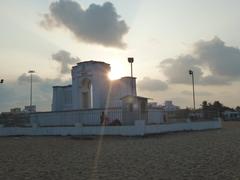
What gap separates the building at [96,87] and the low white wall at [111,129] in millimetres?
6983

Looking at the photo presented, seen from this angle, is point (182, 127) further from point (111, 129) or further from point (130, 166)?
point (130, 166)

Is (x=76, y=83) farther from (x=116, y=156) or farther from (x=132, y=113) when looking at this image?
(x=116, y=156)

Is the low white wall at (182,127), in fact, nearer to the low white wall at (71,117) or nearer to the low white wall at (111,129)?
the low white wall at (111,129)

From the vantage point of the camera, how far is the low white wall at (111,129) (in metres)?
24.7

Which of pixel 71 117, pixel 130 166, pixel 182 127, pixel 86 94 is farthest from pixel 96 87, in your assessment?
pixel 130 166

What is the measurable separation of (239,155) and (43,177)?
24.2 ft

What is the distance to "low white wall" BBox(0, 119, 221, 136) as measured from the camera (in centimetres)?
2472

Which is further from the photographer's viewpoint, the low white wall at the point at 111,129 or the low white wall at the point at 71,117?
the low white wall at the point at 71,117

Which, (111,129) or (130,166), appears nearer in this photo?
(130,166)

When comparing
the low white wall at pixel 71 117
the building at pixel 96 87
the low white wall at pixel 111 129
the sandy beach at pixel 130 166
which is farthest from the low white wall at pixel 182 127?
the sandy beach at pixel 130 166

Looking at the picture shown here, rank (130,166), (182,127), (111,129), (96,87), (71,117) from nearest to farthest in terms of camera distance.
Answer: (130,166) < (111,129) < (182,127) < (71,117) < (96,87)

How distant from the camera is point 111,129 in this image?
2569 centimetres

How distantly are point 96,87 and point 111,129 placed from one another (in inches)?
385

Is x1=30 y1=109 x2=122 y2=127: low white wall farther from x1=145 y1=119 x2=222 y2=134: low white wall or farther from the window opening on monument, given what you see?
the window opening on monument
